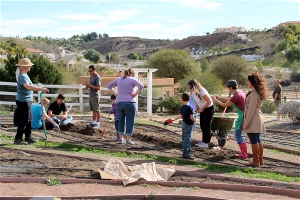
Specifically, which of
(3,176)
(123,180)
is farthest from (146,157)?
(3,176)

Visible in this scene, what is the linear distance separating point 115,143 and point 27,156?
2411 millimetres

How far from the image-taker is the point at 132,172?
711 centimetres

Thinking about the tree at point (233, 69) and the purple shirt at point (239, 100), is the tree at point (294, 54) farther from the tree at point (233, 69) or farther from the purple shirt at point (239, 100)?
the purple shirt at point (239, 100)

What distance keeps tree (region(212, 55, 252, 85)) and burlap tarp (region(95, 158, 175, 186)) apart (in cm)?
5163

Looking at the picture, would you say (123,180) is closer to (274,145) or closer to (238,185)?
(238,185)

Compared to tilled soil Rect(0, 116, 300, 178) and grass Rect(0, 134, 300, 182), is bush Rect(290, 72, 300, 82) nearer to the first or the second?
tilled soil Rect(0, 116, 300, 178)

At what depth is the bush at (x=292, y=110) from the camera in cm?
1553

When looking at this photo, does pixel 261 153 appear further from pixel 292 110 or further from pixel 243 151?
pixel 292 110

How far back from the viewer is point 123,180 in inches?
267

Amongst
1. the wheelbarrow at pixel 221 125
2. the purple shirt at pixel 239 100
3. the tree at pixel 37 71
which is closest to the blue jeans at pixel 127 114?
the wheelbarrow at pixel 221 125

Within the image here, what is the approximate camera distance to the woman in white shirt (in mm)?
9336

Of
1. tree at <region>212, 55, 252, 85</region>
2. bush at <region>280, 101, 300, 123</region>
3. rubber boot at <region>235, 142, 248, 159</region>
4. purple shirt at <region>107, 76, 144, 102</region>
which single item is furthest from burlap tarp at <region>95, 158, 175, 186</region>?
Result: tree at <region>212, 55, 252, 85</region>

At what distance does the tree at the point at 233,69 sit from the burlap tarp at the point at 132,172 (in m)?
51.6

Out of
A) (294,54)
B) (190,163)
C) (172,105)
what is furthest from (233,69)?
(190,163)
